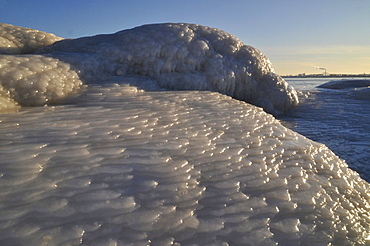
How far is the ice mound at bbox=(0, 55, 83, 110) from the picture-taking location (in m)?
2.95

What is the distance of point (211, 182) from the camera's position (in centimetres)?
175

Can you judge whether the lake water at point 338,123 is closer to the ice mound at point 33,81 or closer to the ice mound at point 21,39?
the ice mound at point 33,81

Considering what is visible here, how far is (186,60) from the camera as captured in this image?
4.61 m

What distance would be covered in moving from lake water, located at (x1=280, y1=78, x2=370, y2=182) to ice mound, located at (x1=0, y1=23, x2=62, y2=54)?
177 inches

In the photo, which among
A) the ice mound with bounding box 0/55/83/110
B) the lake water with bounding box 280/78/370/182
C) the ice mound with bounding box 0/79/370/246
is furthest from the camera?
the lake water with bounding box 280/78/370/182

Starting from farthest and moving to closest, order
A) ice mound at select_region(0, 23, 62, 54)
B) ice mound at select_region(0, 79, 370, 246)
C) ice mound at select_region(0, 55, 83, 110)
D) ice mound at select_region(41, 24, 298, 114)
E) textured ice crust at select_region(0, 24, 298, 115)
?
ice mound at select_region(0, 23, 62, 54), ice mound at select_region(41, 24, 298, 114), textured ice crust at select_region(0, 24, 298, 115), ice mound at select_region(0, 55, 83, 110), ice mound at select_region(0, 79, 370, 246)

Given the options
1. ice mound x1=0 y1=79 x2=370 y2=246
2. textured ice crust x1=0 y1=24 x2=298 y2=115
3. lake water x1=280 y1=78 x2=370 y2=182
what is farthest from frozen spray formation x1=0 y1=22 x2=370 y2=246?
lake water x1=280 y1=78 x2=370 y2=182

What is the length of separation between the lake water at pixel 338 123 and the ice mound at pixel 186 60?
1.70ft

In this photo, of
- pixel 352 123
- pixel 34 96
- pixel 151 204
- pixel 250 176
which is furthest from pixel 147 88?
pixel 352 123

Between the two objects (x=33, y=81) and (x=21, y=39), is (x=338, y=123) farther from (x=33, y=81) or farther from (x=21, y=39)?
(x=21, y=39)

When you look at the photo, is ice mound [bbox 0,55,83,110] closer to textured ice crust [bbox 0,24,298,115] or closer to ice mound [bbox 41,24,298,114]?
textured ice crust [bbox 0,24,298,115]

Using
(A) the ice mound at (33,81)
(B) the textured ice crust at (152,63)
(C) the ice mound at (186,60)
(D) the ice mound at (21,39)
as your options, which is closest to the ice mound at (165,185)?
(A) the ice mound at (33,81)

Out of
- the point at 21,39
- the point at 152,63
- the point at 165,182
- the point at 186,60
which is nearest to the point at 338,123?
the point at 186,60

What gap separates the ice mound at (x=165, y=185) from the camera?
4.24 ft
